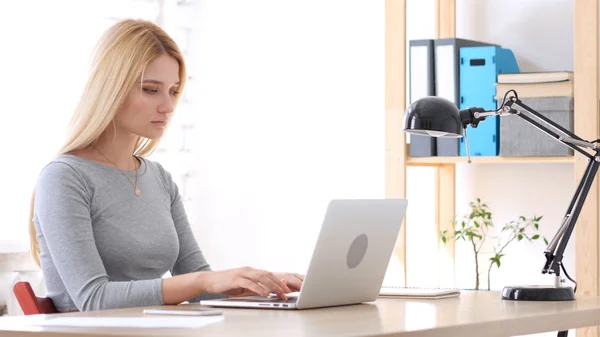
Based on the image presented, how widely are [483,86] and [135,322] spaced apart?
195 cm

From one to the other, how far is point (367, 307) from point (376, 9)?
211 cm

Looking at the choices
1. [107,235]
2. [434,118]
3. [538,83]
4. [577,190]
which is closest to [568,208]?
[577,190]

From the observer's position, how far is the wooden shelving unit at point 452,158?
2953 mm

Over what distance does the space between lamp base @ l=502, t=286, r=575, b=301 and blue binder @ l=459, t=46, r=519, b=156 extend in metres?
1.14

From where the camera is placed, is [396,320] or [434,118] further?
[434,118]

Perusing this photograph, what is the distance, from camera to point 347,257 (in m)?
1.86

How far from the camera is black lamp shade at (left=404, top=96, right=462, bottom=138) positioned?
2199 millimetres

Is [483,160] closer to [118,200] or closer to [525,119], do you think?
[525,119]

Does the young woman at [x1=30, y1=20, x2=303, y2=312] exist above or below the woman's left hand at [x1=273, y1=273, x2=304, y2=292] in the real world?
above

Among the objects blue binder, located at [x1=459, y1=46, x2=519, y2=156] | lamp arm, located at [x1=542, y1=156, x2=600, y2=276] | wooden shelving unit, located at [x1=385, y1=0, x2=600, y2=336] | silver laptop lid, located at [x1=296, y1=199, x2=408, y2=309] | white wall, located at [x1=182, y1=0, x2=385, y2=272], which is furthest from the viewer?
white wall, located at [x1=182, y1=0, x2=385, y2=272]

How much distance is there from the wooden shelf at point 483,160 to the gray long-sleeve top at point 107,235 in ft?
3.54

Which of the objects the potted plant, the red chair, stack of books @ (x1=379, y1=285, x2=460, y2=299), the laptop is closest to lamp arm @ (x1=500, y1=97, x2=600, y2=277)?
stack of books @ (x1=379, y1=285, x2=460, y2=299)

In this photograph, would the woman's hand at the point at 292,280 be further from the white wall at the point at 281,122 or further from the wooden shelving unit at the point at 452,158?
the white wall at the point at 281,122

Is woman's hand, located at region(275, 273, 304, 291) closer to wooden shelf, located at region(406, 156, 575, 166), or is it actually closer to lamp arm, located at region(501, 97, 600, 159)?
lamp arm, located at region(501, 97, 600, 159)
